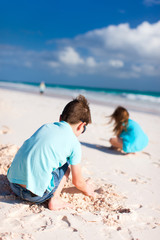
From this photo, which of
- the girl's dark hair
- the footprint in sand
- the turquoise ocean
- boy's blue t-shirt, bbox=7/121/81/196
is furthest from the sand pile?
the turquoise ocean

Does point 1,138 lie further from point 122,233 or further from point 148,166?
point 122,233

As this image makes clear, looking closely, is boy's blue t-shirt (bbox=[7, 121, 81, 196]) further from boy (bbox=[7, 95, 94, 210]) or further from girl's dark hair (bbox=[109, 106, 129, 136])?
girl's dark hair (bbox=[109, 106, 129, 136])

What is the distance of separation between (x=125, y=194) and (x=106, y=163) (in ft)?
3.92

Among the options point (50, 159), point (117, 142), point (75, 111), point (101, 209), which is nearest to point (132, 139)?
A: point (117, 142)

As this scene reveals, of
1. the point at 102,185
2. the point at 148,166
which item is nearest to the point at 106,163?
the point at 148,166

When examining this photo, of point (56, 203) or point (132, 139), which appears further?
point (132, 139)

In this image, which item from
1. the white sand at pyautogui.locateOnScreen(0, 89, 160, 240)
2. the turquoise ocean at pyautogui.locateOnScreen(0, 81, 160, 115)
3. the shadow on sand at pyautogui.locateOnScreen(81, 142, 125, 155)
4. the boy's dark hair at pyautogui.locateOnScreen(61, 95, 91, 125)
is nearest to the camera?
the white sand at pyautogui.locateOnScreen(0, 89, 160, 240)

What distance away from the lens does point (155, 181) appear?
10.4 feet

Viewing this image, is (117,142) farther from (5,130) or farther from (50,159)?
(50,159)

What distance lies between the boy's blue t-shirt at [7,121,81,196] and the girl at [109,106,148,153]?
260 cm

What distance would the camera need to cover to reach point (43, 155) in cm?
188

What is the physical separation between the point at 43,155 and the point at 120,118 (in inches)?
111

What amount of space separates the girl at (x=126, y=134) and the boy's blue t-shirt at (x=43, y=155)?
260 cm

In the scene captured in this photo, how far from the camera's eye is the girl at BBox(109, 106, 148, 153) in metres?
4.39
